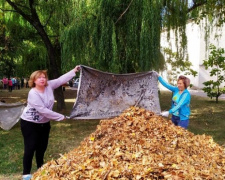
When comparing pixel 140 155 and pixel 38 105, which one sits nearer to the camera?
pixel 140 155

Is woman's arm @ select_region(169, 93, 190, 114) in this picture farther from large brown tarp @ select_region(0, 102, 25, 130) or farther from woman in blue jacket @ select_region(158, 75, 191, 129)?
large brown tarp @ select_region(0, 102, 25, 130)

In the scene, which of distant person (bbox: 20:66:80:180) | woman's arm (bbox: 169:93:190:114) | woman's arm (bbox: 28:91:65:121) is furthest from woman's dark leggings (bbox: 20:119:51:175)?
woman's arm (bbox: 169:93:190:114)

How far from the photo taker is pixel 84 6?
6863 mm

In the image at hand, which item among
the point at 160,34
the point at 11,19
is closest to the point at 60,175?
the point at 160,34

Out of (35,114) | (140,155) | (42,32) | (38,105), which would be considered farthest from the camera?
(42,32)

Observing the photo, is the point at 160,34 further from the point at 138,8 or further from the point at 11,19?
the point at 11,19

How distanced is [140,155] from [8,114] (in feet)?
Result: 18.3

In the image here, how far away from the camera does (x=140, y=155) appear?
2.86 meters

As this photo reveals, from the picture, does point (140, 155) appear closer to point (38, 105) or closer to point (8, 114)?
point (38, 105)

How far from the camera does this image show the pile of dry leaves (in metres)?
2.53

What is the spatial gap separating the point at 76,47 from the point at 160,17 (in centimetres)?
219

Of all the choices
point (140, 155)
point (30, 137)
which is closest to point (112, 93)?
point (30, 137)

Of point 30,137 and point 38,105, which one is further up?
point 38,105

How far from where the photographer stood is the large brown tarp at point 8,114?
748cm
